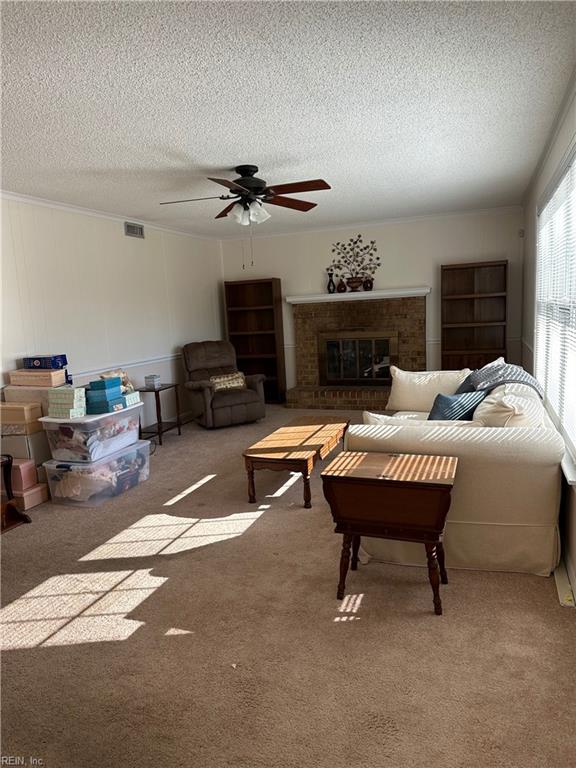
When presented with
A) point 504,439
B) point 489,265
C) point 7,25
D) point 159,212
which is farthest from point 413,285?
point 7,25

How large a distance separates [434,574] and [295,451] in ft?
5.30

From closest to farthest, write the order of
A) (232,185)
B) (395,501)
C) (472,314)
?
(395,501)
(232,185)
(472,314)

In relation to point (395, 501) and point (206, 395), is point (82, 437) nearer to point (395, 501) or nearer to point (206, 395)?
point (206, 395)

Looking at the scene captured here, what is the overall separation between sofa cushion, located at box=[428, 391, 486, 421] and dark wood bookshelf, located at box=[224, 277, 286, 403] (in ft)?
13.3

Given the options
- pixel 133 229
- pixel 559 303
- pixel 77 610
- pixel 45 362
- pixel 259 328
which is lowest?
pixel 77 610

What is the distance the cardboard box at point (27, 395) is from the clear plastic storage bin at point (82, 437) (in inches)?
6.8

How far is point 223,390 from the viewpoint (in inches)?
241

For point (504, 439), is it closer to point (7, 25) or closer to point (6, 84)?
point (7, 25)

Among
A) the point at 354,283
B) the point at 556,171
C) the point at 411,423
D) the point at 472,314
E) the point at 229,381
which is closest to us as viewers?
the point at 411,423

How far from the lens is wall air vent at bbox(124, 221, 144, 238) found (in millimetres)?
5661

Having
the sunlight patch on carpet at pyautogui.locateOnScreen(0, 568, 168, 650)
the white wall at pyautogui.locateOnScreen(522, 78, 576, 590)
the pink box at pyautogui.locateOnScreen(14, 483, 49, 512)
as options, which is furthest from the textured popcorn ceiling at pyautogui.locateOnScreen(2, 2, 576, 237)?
the sunlight patch on carpet at pyautogui.locateOnScreen(0, 568, 168, 650)

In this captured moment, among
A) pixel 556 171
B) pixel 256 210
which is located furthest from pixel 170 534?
pixel 556 171

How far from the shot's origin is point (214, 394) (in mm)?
5957

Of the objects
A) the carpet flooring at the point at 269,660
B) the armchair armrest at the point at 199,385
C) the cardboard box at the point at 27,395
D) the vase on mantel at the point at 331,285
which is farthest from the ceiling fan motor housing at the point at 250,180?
the vase on mantel at the point at 331,285
